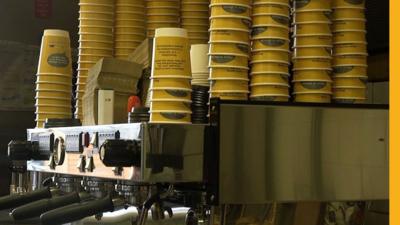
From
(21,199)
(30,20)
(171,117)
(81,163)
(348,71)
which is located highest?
(30,20)

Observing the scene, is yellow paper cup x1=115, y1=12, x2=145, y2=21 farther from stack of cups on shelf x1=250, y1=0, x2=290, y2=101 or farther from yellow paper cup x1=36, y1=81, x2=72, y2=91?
stack of cups on shelf x1=250, y1=0, x2=290, y2=101

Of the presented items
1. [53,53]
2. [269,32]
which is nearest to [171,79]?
[269,32]

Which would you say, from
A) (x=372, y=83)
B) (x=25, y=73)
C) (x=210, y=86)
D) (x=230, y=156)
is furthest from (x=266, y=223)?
(x=25, y=73)

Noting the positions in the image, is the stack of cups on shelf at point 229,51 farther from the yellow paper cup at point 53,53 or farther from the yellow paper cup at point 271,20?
the yellow paper cup at point 53,53

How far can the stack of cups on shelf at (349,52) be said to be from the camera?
4.15ft

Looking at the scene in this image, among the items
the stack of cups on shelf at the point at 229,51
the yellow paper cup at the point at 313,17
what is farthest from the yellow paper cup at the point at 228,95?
the yellow paper cup at the point at 313,17

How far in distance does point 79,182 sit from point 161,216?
546mm

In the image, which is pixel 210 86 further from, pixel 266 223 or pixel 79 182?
pixel 79 182

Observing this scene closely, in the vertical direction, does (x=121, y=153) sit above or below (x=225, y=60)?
below

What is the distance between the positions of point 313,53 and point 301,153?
0.22 m

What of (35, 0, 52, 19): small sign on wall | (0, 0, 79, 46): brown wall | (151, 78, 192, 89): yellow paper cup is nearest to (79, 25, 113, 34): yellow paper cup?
(151, 78, 192, 89): yellow paper cup

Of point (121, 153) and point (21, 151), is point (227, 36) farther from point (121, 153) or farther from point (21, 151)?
point (21, 151)

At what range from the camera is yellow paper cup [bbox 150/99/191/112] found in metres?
1.14

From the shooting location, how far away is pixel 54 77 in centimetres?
176
